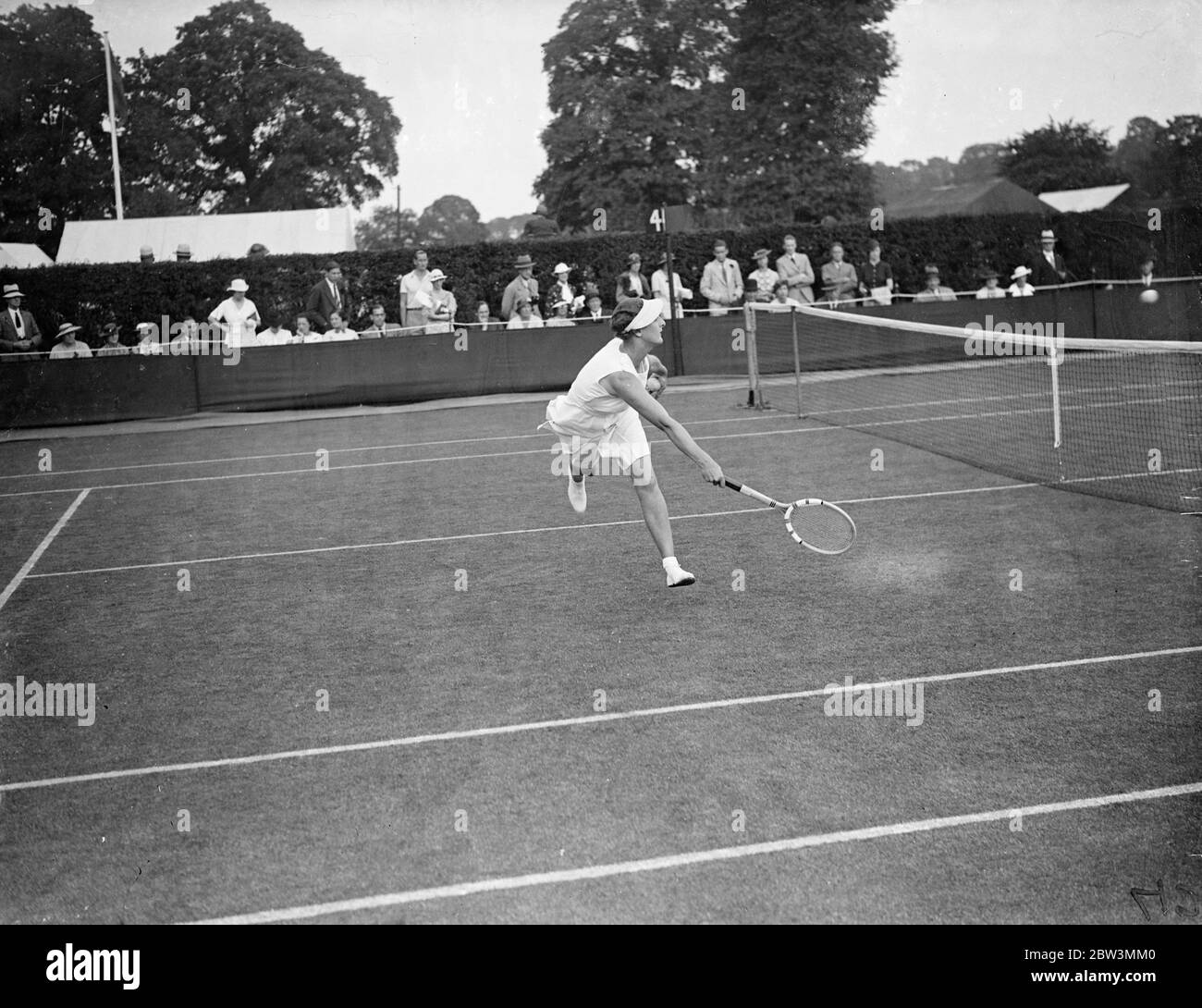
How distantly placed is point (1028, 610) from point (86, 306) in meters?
22.9

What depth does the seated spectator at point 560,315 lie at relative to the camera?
79.0 feet

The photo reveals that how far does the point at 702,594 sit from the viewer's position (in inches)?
368

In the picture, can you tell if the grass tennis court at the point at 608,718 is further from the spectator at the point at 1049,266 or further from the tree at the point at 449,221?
the tree at the point at 449,221

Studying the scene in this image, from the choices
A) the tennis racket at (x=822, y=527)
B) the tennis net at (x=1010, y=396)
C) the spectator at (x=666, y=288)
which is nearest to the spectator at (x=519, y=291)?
the spectator at (x=666, y=288)

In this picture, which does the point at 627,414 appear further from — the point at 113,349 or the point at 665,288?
the point at 665,288

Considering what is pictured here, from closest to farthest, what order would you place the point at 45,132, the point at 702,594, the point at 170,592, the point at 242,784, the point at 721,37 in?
the point at 242,784
the point at 702,594
the point at 170,592
the point at 45,132
the point at 721,37

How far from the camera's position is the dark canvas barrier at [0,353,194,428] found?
70.4 feet

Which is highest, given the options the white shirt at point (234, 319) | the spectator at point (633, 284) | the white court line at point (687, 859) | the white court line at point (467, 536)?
the spectator at point (633, 284)

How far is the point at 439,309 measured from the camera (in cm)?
2428

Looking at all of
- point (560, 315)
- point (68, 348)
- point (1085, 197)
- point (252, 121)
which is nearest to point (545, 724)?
point (68, 348)

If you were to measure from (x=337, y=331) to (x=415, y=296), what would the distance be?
155 cm

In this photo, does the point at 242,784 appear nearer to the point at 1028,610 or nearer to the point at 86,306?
the point at 1028,610

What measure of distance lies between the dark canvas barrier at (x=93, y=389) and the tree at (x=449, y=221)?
50493 millimetres
